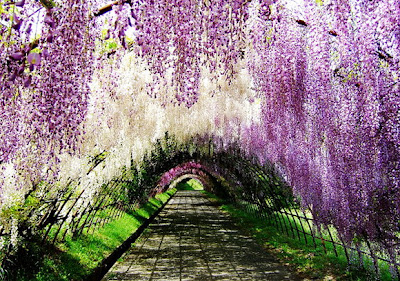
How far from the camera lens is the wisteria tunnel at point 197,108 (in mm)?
3955

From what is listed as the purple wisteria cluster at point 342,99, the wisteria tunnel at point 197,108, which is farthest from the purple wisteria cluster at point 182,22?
the purple wisteria cluster at point 342,99

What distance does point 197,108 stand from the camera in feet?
36.4

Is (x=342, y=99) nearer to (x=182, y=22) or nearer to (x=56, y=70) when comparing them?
(x=182, y=22)

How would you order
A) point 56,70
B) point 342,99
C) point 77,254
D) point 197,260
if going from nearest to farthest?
1. point 56,70
2. point 342,99
3. point 77,254
4. point 197,260

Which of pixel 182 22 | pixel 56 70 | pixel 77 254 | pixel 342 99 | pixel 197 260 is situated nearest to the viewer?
pixel 56 70

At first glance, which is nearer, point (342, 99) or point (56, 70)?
point (56, 70)

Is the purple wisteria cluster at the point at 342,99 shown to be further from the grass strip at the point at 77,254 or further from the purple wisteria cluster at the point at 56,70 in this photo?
the grass strip at the point at 77,254

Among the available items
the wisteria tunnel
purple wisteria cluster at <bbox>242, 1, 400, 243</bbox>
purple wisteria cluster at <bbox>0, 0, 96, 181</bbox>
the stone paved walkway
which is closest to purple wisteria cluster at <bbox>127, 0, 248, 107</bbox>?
the wisteria tunnel

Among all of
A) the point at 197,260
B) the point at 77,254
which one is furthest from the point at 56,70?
the point at 197,260

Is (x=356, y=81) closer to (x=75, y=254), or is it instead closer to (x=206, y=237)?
(x=75, y=254)

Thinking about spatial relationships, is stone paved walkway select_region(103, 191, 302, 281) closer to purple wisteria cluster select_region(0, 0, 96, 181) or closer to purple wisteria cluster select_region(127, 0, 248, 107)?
purple wisteria cluster select_region(0, 0, 96, 181)

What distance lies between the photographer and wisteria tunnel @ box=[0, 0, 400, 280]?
3.96 metres

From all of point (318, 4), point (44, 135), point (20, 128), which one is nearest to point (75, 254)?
point (20, 128)

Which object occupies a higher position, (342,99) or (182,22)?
(182,22)
